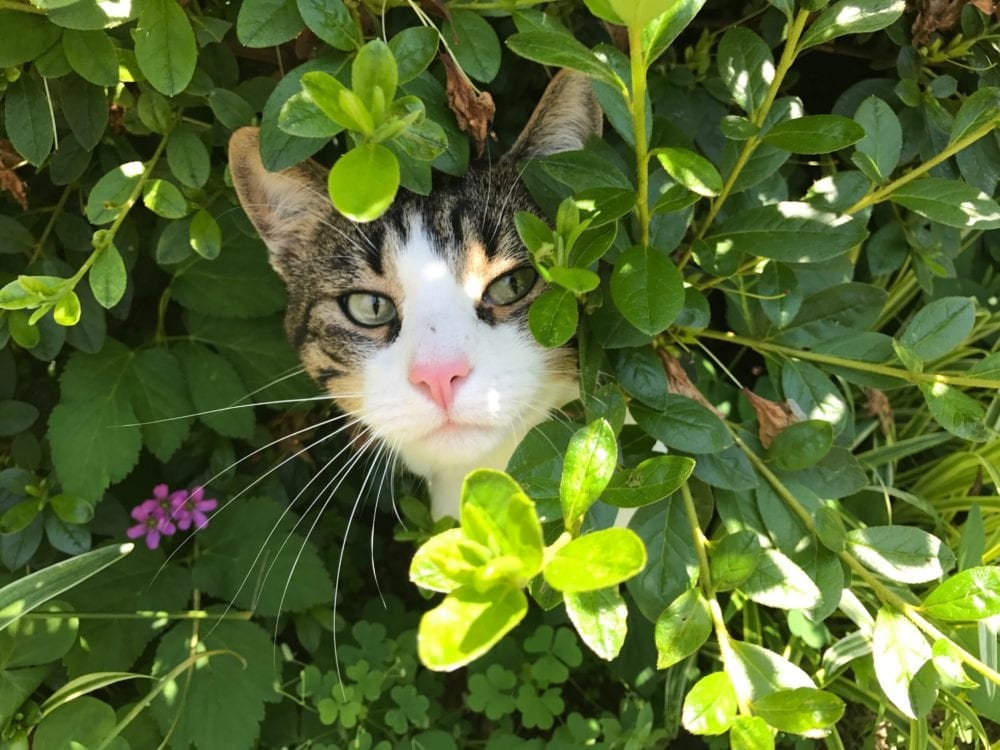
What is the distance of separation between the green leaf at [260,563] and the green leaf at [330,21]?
0.67m

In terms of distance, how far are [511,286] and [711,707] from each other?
0.51 metres

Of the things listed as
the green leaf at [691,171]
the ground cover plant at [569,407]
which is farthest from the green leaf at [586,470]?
the green leaf at [691,171]

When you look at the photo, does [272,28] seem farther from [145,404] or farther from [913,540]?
[913,540]

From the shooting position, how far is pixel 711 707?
0.58 metres

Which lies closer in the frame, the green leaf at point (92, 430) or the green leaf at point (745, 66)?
the green leaf at point (745, 66)

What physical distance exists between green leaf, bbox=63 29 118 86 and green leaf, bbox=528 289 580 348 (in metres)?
0.51

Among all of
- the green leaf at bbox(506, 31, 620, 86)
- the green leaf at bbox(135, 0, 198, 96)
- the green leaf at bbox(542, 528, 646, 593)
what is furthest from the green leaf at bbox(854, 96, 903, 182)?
the green leaf at bbox(135, 0, 198, 96)

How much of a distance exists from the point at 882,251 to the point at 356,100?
777 millimetres

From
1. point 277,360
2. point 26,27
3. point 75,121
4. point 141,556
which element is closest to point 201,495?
point 141,556

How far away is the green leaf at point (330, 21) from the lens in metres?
0.69

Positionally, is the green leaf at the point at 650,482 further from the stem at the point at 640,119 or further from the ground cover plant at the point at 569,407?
the stem at the point at 640,119

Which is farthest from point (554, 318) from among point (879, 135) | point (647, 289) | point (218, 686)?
point (218, 686)

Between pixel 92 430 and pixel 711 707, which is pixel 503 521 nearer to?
pixel 711 707

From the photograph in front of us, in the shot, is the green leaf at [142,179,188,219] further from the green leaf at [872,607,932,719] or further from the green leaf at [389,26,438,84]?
the green leaf at [872,607,932,719]
